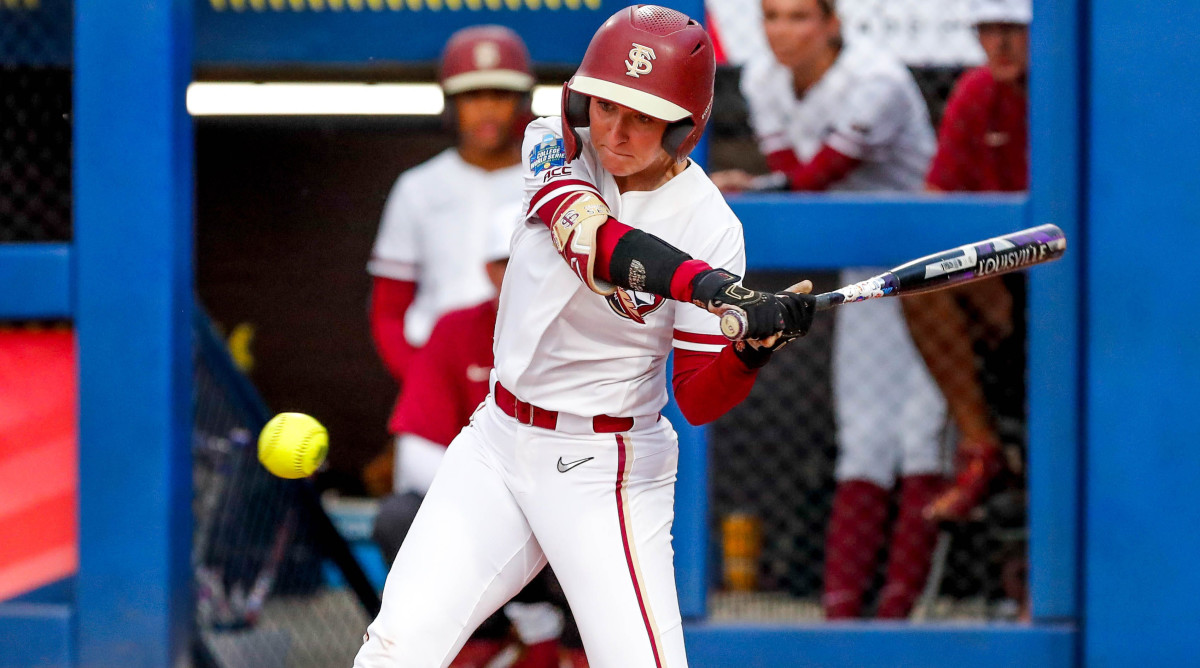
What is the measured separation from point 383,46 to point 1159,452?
8.98ft

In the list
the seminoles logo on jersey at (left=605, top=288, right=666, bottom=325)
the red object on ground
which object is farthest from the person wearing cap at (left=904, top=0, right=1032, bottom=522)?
the red object on ground

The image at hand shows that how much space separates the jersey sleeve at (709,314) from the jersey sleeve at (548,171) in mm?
232

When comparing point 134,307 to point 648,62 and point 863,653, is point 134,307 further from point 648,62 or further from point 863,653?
point 863,653

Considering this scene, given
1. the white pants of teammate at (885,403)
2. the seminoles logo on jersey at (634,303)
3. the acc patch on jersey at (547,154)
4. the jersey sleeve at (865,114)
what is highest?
the jersey sleeve at (865,114)

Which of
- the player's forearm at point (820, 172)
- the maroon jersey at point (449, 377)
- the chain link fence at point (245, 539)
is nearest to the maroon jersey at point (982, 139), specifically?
the player's forearm at point (820, 172)

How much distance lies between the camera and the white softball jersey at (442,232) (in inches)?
160

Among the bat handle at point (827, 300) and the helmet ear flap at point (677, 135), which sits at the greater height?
the helmet ear flap at point (677, 135)

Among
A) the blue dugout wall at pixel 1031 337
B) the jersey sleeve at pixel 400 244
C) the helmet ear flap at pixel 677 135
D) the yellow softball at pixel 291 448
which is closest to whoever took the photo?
the helmet ear flap at pixel 677 135

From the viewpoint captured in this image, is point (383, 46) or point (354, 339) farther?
point (354, 339)

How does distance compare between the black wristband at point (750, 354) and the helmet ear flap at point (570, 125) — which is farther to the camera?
the helmet ear flap at point (570, 125)

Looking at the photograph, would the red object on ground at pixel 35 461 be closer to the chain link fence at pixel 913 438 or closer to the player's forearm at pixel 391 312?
the player's forearm at pixel 391 312

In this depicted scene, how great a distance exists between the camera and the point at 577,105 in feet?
8.15

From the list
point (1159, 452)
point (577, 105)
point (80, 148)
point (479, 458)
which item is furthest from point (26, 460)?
point (1159, 452)

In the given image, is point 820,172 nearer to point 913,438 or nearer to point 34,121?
point 913,438
